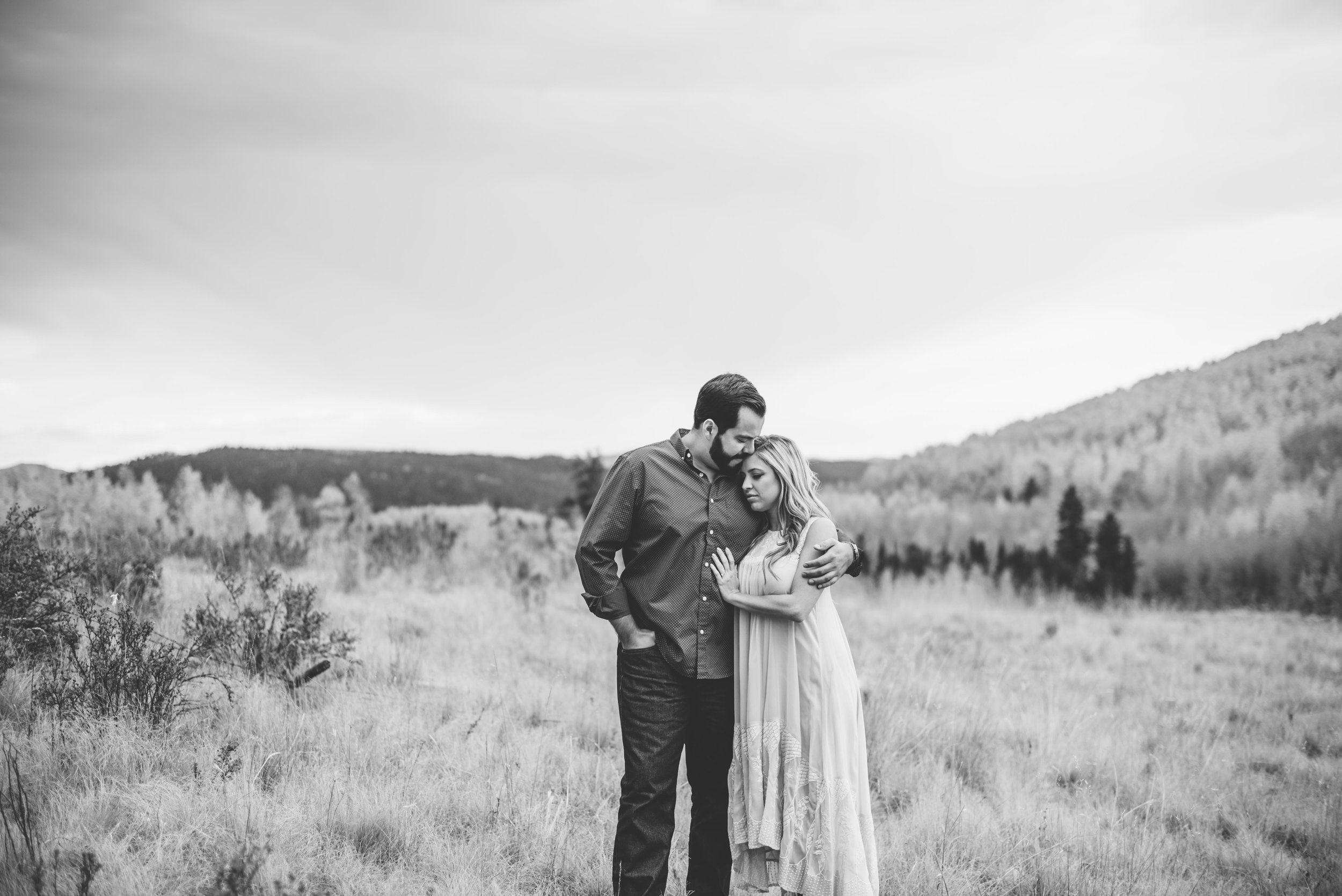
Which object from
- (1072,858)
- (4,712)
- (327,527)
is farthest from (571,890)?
(327,527)

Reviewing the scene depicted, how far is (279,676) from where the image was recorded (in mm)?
5242

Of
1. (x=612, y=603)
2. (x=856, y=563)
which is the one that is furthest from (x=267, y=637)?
(x=856, y=563)

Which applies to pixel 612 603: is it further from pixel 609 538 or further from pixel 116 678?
pixel 116 678

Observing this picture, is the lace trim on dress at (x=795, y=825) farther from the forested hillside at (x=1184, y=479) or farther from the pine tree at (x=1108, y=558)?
the forested hillside at (x=1184, y=479)

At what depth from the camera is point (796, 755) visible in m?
3.04

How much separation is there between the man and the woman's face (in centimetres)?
6

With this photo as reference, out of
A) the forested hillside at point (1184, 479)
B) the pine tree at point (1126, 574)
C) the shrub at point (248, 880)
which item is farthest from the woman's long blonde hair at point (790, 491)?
the pine tree at point (1126, 574)

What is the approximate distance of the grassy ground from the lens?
3281mm

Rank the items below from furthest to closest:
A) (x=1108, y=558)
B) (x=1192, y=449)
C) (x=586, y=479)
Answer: (x=1192, y=449) < (x=586, y=479) < (x=1108, y=558)

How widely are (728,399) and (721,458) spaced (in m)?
0.25

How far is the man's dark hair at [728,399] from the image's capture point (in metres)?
3.03

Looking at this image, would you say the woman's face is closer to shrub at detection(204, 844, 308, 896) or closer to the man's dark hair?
the man's dark hair

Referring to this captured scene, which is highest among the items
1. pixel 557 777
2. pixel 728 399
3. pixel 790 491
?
pixel 728 399

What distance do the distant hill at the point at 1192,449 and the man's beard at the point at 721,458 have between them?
21009 mm
